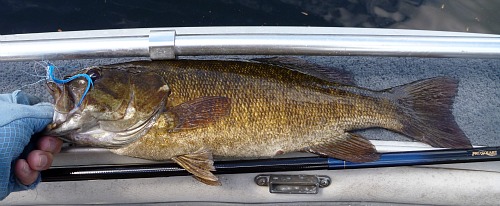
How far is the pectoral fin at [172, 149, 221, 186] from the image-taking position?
6.75 feet

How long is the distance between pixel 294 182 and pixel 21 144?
1209mm

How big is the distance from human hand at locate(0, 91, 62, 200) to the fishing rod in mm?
146

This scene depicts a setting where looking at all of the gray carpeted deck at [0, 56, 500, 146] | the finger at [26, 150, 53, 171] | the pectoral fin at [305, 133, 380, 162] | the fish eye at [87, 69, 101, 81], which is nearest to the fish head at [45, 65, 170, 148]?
the fish eye at [87, 69, 101, 81]

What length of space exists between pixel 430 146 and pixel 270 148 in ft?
2.37

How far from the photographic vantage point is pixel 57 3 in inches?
155

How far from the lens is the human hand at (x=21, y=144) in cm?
182

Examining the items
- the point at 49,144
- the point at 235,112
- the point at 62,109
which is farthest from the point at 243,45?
the point at 49,144

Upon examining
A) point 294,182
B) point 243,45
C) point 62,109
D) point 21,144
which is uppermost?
point 243,45

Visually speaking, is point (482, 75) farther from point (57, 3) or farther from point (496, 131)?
point (57, 3)

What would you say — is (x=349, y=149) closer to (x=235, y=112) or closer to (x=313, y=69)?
(x=313, y=69)

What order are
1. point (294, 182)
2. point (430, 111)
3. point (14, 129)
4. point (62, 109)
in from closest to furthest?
point (14, 129) → point (62, 109) → point (430, 111) → point (294, 182)

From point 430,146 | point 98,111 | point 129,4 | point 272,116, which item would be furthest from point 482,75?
point 129,4

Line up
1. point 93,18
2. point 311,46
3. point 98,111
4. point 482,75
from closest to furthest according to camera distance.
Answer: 1. point 98,111
2. point 311,46
3. point 482,75
4. point 93,18

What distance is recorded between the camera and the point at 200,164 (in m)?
2.06
